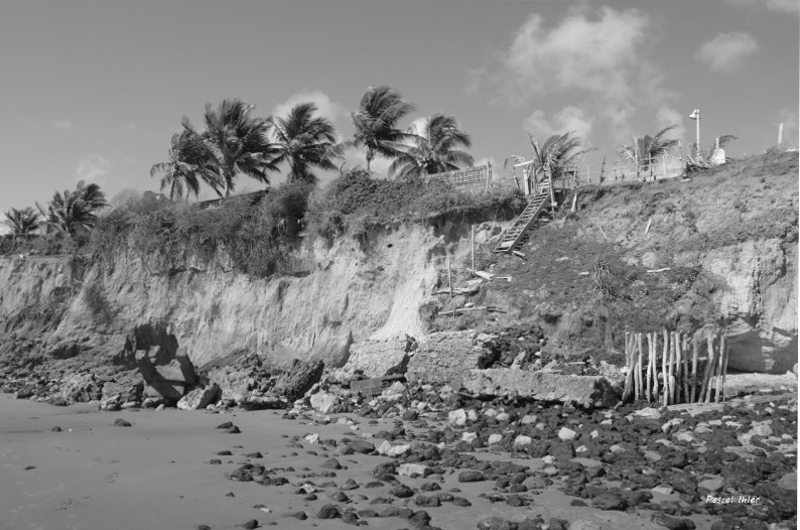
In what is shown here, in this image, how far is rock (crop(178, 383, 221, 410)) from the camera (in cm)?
1634

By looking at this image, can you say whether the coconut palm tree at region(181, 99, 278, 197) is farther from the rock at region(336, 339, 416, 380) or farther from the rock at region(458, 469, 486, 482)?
the rock at region(458, 469, 486, 482)

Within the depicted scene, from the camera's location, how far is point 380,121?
85.5 ft

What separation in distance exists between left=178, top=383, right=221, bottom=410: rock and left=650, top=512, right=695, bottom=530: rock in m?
12.5

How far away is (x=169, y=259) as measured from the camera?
2448 cm

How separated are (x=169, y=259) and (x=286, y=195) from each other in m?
5.37

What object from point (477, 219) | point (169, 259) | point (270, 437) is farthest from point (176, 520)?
point (169, 259)

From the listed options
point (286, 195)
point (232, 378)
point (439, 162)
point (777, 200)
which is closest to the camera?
point (777, 200)

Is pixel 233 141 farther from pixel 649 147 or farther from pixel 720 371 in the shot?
pixel 720 371

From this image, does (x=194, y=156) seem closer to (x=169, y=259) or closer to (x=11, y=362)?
(x=169, y=259)

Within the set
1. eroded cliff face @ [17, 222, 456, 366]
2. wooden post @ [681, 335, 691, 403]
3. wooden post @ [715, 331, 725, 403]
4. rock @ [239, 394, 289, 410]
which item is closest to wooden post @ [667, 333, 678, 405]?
wooden post @ [681, 335, 691, 403]

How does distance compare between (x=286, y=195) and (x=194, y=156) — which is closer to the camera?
(x=286, y=195)

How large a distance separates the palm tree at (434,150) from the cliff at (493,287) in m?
6.69

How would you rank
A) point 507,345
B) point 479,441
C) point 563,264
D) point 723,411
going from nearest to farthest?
point 479,441 → point 723,411 → point 507,345 → point 563,264

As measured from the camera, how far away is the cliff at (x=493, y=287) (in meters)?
14.8
